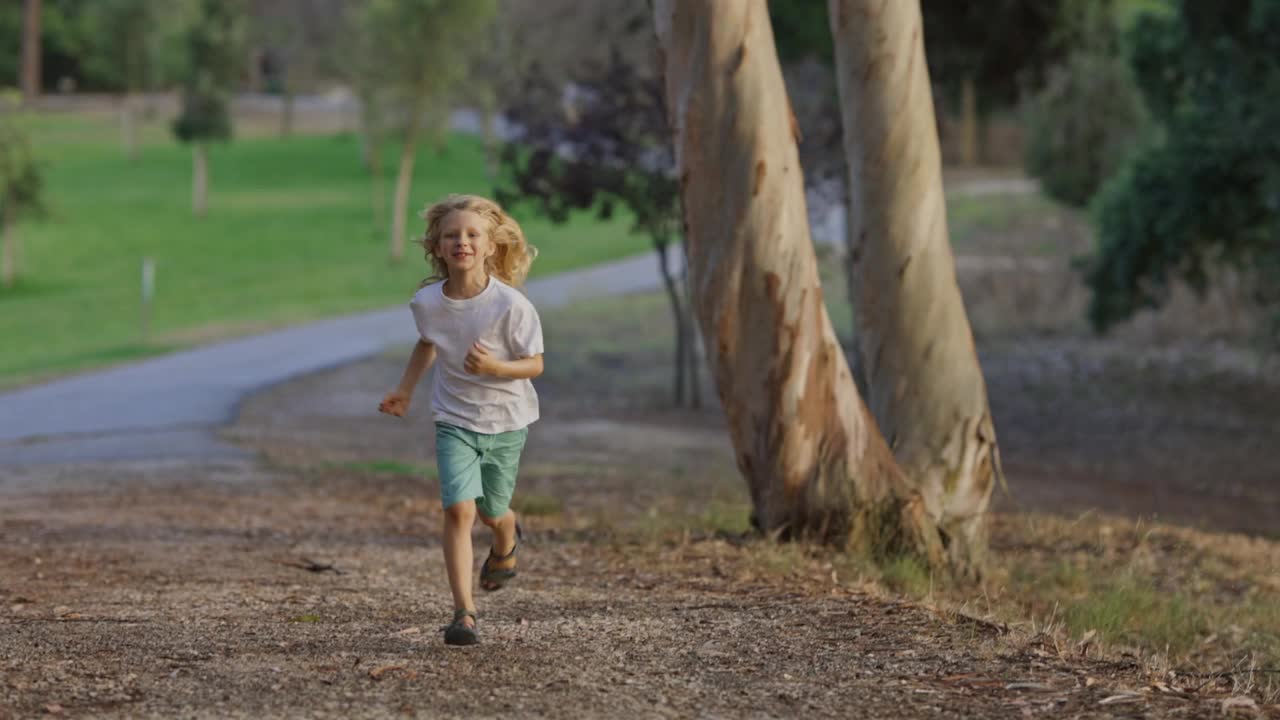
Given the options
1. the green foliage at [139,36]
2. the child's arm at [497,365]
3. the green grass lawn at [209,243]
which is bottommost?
the green grass lawn at [209,243]

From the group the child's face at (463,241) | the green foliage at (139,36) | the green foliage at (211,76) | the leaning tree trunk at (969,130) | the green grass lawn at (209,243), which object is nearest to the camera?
the child's face at (463,241)

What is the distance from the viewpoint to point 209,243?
49438mm

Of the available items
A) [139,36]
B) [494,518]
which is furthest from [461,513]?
[139,36]

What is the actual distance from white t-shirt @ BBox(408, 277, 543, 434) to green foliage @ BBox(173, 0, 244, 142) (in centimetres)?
5145

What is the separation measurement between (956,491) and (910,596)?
1.68m

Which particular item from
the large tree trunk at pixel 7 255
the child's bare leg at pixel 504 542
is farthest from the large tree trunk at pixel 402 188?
the child's bare leg at pixel 504 542

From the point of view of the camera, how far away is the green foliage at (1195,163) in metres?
17.9

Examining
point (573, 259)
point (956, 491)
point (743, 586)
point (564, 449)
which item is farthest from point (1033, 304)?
point (743, 586)

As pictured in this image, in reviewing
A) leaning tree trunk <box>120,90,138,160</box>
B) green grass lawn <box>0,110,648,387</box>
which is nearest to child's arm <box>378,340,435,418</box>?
green grass lawn <box>0,110,648,387</box>

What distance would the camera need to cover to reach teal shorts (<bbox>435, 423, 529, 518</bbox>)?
19.4 feet

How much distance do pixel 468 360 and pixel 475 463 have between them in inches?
16.1

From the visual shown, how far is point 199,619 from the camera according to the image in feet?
20.8

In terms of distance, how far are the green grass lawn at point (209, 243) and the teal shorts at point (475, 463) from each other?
54.5 ft

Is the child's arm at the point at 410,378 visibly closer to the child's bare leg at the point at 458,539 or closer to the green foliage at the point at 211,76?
the child's bare leg at the point at 458,539
